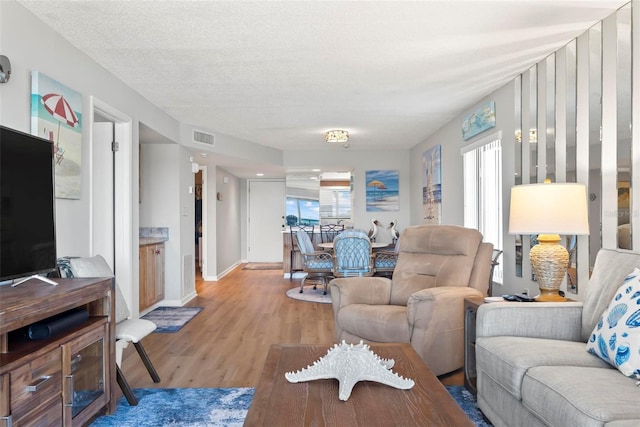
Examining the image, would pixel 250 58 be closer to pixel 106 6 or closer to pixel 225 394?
pixel 106 6

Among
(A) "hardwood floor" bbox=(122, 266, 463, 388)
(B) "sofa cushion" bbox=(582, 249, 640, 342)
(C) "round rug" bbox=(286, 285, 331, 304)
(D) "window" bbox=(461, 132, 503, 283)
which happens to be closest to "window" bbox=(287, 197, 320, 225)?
(C) "round rug" bbox=(286, 285, 331, 304)

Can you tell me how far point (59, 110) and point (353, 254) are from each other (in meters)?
3.55

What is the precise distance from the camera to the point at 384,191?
7711mm

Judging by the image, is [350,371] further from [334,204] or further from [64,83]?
[334,204]

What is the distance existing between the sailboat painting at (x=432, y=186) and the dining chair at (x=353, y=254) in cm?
128

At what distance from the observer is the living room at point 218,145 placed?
7.82ft

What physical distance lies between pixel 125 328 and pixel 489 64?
3.27 m

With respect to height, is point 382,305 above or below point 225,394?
above

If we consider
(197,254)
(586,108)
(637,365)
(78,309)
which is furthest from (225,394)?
(197,254)

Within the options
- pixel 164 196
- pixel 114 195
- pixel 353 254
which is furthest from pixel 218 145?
pixel 353 254

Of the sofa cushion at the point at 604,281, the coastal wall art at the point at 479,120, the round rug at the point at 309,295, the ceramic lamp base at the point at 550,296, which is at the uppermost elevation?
the coastal wall art at the point at 479,120

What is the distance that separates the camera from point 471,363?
2.61 meters

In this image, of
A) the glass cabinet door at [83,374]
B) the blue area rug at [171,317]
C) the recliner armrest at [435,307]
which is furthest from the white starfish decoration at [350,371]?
the blue area rug at [171,317]

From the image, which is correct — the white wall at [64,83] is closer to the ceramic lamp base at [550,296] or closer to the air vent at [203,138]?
the air vent at [203,138]
